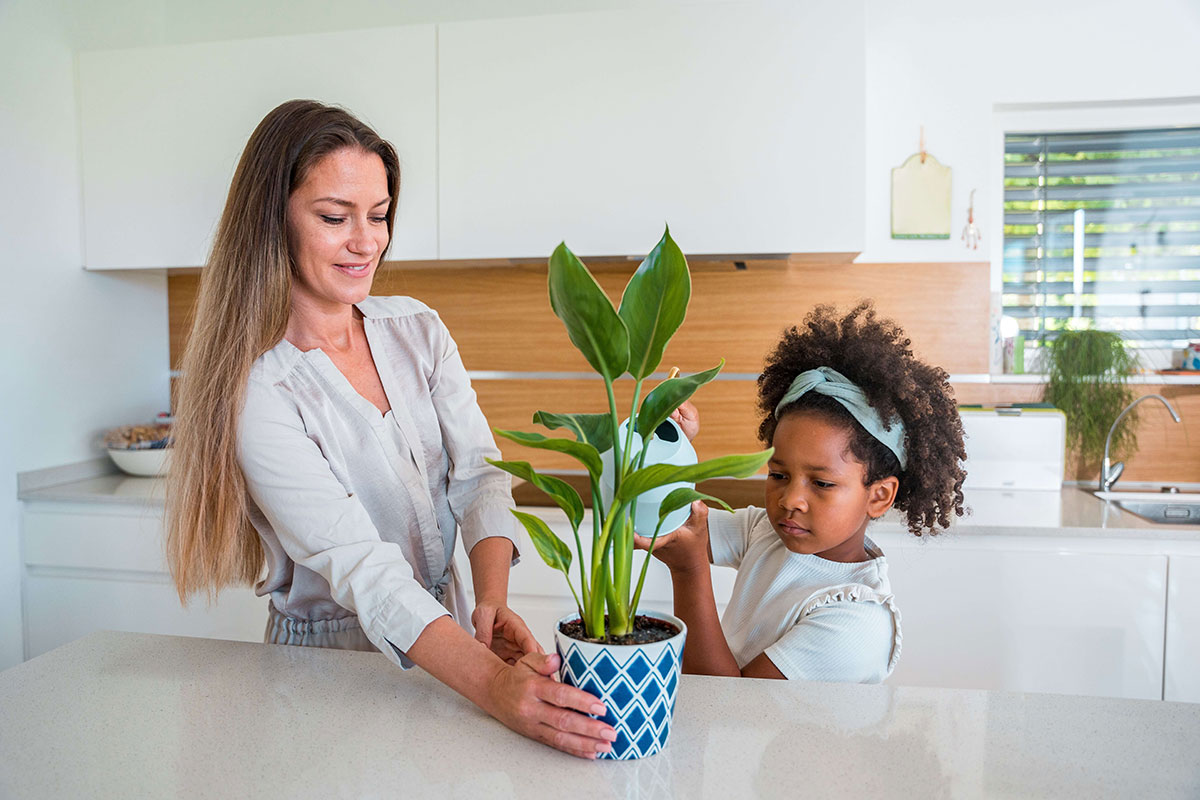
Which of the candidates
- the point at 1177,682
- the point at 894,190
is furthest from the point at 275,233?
the point at 1177,682

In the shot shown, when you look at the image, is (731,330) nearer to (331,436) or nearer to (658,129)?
(658,129)

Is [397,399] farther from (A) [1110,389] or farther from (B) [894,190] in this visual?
(A) [1110,389]

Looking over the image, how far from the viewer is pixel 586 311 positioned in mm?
672

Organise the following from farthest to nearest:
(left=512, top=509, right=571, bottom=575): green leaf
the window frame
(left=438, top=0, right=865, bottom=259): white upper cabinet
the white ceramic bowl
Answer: the white ceramic bowl → the window frame → (left=438, top=0, right=865, bottom=259): white upper cabinet → (left=512, top=509, right=571, bottom=575): green leaf

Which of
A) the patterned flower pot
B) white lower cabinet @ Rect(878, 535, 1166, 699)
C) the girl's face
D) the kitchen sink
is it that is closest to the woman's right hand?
the patterned flower pot

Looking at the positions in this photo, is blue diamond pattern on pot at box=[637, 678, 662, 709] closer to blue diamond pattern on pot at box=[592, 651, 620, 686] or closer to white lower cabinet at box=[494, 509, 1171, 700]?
blue diamond pattern on pot at box=[592, 651, 620, 686]

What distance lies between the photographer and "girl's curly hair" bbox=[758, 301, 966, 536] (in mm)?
1067

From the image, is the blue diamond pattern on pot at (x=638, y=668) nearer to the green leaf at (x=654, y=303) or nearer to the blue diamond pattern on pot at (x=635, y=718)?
the blue diamond pattern on pot at (x=635, y=718)

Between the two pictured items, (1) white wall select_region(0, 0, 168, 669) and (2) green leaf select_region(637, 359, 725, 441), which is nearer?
(2) green leaf select_region(637, 359, 725, 441)

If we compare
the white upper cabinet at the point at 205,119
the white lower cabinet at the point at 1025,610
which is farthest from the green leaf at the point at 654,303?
the white upper cabinet at the point at 205,119

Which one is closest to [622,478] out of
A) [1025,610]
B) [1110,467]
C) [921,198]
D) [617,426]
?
[617,426]

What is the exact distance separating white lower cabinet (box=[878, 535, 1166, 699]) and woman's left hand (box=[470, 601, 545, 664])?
1142mm

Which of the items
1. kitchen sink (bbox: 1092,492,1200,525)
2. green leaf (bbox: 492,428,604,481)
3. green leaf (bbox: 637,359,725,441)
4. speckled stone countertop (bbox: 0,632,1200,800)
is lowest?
kitchen sink (bbox: 1092,492,1200,525)

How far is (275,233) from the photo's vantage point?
109 cm
